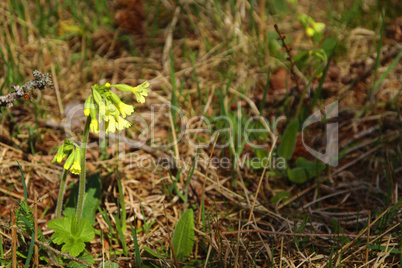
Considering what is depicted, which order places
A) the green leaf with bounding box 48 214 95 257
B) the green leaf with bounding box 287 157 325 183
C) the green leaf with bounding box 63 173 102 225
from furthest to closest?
the green leaf with bounding box 287 157 325 183 → the green leaf with bounding box 63 173 102 225 → the green leaf with bounding box 48 214 95 257

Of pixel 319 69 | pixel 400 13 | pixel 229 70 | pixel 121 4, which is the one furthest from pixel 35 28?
pixel 400 13

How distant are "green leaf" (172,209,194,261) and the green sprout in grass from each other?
0.48 metres

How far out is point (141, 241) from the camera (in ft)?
8.04

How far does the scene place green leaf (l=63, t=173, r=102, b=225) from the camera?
2426 millimetres

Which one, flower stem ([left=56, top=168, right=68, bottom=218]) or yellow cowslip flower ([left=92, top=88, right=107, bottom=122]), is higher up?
yellow cowslip flower ([left=92, top=88, right=107, bottom=122])

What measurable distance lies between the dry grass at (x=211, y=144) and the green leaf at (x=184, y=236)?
71mm

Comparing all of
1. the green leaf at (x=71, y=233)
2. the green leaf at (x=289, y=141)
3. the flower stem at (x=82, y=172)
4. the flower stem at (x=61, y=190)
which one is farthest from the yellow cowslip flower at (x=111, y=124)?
the green leaf at (x=289, y=141)

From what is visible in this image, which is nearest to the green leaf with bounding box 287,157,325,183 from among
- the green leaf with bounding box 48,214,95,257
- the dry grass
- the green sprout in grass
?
the dry grass

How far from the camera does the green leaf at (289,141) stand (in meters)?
2.85

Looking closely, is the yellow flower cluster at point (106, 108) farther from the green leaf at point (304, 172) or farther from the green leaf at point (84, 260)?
the green leaf at point (304, 172)

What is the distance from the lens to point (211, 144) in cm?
313

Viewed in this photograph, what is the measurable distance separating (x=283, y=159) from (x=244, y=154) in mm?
308

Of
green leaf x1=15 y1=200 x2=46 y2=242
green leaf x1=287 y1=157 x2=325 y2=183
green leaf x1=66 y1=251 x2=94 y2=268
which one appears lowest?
green leaf x1=287 y1=157 x2=325 y2=183

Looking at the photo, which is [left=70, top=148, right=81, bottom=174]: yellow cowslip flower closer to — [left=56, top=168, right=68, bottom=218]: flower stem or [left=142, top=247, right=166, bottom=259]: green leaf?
[left=56, top=168, right=68, bottom=218]: flower stem
